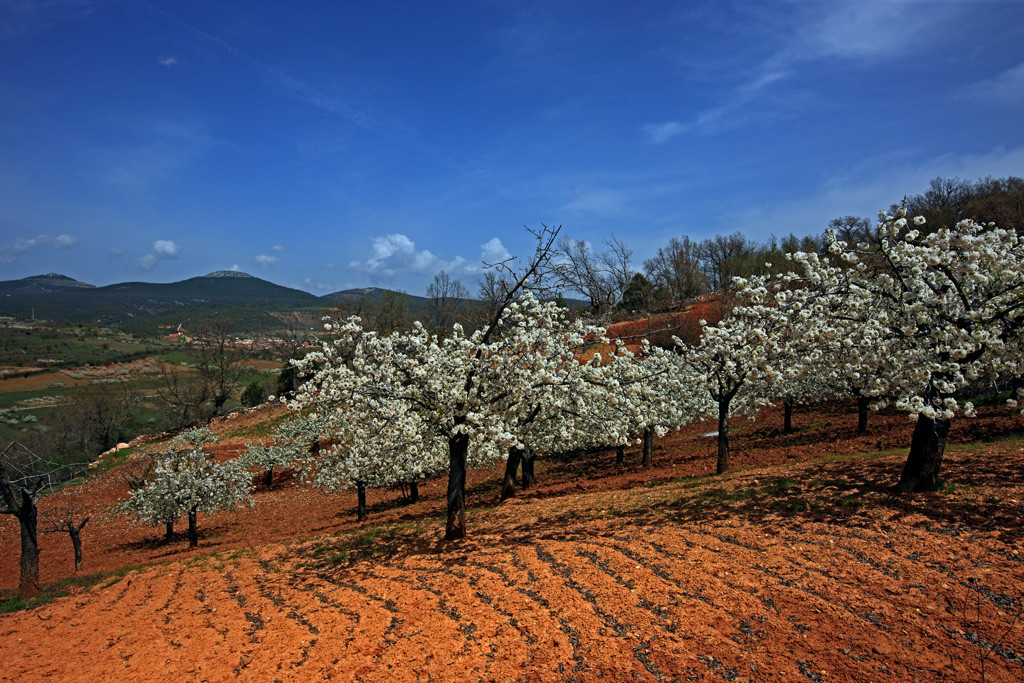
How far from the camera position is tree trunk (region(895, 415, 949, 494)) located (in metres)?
9.23

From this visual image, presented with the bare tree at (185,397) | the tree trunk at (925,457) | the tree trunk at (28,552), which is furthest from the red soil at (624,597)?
the bare tree at (185,397)

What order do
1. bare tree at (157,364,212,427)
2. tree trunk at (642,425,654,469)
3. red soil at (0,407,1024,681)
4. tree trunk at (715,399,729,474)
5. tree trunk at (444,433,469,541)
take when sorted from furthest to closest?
bare tree at (157,364,212,427) → tree trunk at (642,425,654,469) → tree trunk at (715,399,729,474) → tree trunk at (444,433,469,541) → red soil at (0,407,1024,681)

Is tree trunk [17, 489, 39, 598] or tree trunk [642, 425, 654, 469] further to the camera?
tree trunk [642, 425, 654, 469]

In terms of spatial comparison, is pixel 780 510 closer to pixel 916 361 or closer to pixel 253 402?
pixel 916 361

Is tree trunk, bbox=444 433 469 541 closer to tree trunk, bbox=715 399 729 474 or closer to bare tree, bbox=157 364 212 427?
tree trunk, bbox=715 399 729 474

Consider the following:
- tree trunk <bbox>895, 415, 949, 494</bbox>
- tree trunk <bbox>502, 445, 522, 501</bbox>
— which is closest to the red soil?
tree trunk <bbox>895, 415, 949, 494</bbox>

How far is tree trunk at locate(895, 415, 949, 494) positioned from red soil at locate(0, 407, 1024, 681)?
519 millimetres

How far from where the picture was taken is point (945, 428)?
30.0 ft

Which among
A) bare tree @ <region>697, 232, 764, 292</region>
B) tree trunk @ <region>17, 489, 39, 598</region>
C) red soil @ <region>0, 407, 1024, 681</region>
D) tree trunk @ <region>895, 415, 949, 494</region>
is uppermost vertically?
bare tree @ <region>697, 232, 764, 292</region>

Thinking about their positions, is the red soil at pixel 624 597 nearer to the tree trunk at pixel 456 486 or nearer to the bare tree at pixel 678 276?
the tree trunk at pixel 456 486

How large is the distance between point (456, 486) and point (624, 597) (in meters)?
4.68

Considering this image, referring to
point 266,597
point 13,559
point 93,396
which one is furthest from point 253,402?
point 266,597

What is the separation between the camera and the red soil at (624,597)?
5746 millimetres

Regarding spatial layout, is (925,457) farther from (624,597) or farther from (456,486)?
(456,486)
